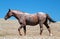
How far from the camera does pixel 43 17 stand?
62.6ft

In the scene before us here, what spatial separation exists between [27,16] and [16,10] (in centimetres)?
139

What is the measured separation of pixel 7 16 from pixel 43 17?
11.3 feet

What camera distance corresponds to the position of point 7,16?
67.4ft

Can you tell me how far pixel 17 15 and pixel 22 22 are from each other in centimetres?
100

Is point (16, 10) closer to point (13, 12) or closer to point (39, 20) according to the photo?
point (13, 12)

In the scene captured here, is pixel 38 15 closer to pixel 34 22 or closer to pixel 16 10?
pixel 34 22

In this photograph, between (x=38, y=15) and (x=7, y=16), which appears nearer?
(x=38, y=15)

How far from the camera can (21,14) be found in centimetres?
1944

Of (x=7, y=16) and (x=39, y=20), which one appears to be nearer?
(x=39, y=20)

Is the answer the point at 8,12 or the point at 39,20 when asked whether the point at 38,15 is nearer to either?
the point at 39,20

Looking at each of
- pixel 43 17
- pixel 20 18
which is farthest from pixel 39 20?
pixel 20 18

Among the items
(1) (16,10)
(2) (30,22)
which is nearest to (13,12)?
(1) (16,10)

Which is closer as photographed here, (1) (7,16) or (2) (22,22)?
(2) (22,22)

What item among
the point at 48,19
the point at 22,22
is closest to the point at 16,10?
the point at 22,22
